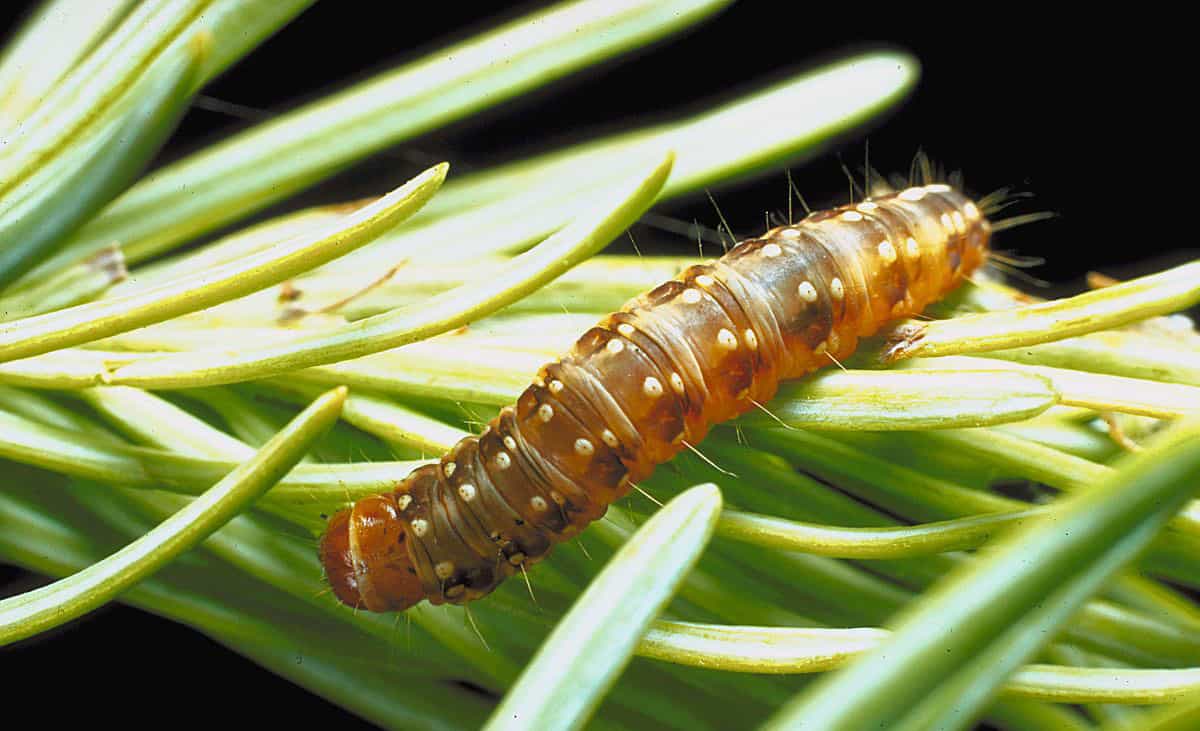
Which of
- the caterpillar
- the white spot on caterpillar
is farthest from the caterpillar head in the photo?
the white spot on caterpillar

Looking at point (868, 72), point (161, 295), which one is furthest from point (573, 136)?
point (161, 295)

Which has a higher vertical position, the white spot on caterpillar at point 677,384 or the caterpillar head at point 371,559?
the white spot on caterpillar at point 677,384

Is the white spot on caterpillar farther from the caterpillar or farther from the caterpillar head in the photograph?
the caterpillar head

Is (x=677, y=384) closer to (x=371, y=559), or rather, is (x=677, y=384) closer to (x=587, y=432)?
(x=587, y=432)

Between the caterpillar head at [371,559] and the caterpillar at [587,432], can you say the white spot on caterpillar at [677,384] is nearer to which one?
the caterpillar at [587,432]

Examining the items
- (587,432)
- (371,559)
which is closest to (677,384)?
(587,432)

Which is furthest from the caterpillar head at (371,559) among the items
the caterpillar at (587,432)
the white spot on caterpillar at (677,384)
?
the white spot on caterpillar at (677,384)
